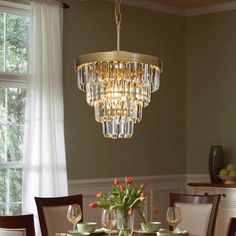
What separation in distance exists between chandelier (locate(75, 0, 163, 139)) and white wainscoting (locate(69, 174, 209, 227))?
182 cm

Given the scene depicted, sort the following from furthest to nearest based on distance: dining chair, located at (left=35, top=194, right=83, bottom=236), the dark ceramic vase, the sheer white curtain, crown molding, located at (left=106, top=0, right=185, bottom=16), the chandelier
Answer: crown molding, located at (left=106, top=0, right=185, bottom=16), the dark ceramic vase, the sheer white curtain, dining chair, located at (left=35, top=194, right=83, bottom=236), the chandelier

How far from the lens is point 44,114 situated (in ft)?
17.2

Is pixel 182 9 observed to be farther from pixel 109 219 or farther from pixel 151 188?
pixel 109 219

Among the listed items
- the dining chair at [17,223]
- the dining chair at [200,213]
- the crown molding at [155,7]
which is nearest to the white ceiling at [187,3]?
the crown molding at [155,7]

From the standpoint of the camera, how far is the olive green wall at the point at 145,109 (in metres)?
5.72

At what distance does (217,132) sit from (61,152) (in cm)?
193

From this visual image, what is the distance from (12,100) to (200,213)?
6.45 ft

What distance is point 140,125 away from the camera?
6.30 m

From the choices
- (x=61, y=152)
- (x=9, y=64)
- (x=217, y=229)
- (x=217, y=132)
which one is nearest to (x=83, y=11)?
(x=9, y=64)

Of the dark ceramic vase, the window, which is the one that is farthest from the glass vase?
the dark ceramic vase

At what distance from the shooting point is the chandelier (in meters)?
3.91

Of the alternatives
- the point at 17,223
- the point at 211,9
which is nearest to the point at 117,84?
the point at 17,223

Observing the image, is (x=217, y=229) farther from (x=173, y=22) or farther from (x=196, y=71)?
(x=173, y=22)

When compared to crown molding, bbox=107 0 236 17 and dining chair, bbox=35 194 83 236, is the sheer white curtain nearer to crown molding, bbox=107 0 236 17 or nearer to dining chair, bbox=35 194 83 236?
dining chair, bbox=35 194 83 236
